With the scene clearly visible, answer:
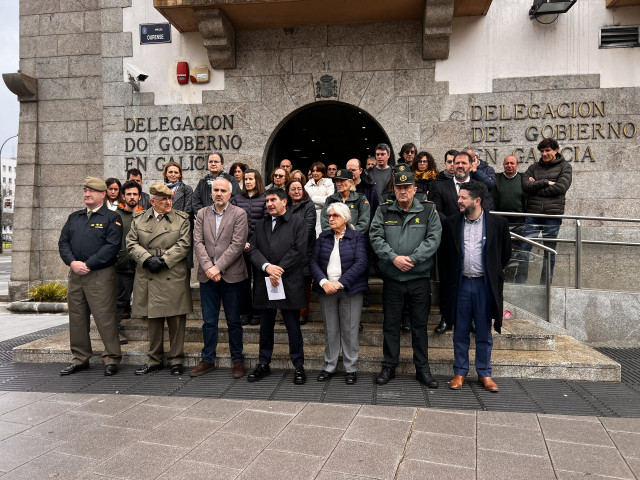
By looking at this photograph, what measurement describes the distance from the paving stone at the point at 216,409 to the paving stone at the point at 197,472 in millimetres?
805

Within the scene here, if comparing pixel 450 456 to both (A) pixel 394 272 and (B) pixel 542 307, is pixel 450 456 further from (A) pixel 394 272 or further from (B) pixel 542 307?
(B) pixel 542 307

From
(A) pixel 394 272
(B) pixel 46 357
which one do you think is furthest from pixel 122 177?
(A) pixel 394 272

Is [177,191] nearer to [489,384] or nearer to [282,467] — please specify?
[282,467]

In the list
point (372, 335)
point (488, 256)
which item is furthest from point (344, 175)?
point (372, 335)

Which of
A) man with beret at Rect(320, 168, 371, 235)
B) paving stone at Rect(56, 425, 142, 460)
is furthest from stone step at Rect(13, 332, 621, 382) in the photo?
paving stone at Rect(56, 425, 142, 460)

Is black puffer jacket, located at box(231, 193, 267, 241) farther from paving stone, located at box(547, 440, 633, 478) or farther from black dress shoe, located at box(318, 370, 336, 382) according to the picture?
paving stone, located at box(547, 440, 633, 478)

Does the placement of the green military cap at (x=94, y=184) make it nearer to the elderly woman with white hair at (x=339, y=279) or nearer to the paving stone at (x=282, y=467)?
the elderly woman with white hair at (x=339, y=279)

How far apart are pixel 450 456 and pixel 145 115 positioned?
8.73m

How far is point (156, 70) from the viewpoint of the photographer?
958 centimetres

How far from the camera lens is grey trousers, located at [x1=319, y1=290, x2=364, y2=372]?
16.5 ft

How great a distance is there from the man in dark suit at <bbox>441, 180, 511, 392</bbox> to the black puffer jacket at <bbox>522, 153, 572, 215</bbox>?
8.64ft

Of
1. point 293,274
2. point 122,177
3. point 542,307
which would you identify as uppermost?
point 122,177

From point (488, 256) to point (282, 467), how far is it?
2868mm

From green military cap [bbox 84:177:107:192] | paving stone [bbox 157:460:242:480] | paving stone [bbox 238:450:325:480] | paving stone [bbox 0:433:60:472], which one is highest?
green military cap [bbox 84:177:107:192]
